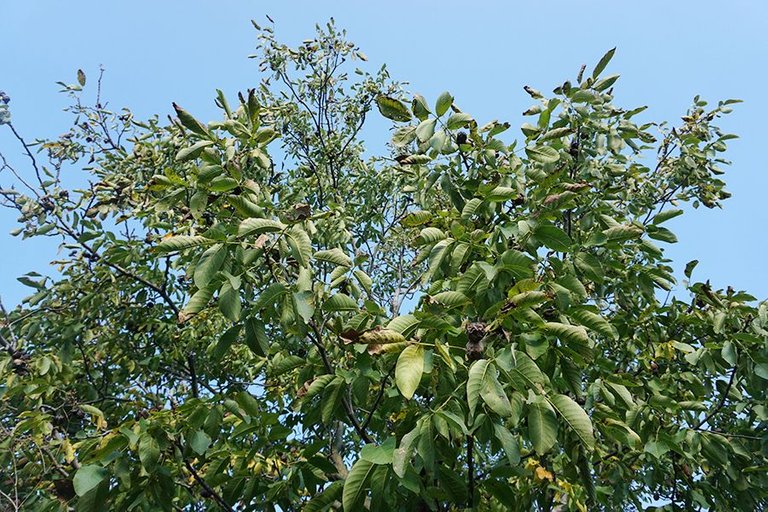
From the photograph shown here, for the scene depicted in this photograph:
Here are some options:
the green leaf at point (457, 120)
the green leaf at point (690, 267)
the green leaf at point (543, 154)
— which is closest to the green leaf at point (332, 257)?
the green leaf at point (457, 120)

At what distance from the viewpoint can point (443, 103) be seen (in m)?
3.09

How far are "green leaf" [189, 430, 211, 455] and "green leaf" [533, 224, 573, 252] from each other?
1741 millimetres

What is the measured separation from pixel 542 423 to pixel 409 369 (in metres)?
0.55

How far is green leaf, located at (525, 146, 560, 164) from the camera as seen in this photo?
333 centimetres

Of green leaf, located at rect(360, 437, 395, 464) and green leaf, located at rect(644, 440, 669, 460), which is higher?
green leaf, located at rect(644, 440, 669, 460)

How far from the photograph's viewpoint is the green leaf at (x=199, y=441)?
2.83 metres

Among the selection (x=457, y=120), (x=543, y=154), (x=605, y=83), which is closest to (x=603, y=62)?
(x=605, y=83)

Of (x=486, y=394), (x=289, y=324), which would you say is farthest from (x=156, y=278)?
(x=486, y=394)

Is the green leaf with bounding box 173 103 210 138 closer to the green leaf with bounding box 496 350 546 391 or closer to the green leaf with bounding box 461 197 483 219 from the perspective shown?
the green leaf with bounding box 461 197 483 219

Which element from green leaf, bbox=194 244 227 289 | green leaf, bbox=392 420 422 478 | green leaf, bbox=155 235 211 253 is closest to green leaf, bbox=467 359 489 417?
green leaf, bbox=392 420 422 478

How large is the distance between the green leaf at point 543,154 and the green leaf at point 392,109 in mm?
683

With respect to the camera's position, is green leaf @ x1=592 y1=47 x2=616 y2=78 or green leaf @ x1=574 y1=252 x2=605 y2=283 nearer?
green leaf @ x1=574 y1=252 x2=605 y2=283

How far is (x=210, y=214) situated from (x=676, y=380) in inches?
137

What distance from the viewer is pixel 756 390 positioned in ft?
12.2
